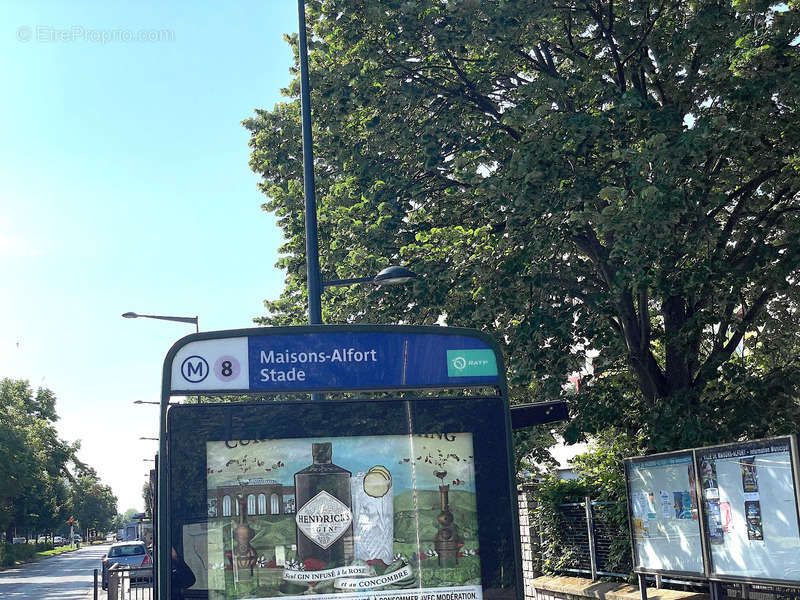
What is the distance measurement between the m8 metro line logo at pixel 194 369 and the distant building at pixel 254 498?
2.23 ft

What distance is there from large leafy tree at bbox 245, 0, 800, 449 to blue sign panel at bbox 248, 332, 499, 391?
20.6 feet

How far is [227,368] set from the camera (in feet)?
19.2

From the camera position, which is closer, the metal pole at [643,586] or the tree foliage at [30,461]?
the metal pole at [643,586]

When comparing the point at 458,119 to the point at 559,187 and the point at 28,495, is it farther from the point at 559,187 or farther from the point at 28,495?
the point at 28,495

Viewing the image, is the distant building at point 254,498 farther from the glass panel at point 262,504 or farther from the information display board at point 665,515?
the information display board at point 665,515

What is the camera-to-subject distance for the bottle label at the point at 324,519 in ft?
18.2

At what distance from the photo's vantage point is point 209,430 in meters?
5.65

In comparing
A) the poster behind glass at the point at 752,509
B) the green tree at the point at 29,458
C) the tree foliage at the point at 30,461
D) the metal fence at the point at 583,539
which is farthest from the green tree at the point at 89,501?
the poster behind glass at the point at 752,509

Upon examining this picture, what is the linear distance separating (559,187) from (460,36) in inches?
122

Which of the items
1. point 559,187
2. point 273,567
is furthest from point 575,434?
point 273,567

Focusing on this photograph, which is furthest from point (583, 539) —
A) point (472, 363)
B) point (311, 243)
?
point (472, 363)

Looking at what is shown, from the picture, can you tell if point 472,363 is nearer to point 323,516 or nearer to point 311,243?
point 323,516

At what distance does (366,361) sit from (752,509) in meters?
4.91

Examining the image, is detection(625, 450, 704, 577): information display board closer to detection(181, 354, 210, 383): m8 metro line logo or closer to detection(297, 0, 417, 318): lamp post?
detection(297, 0, 417, 318): lamp post
